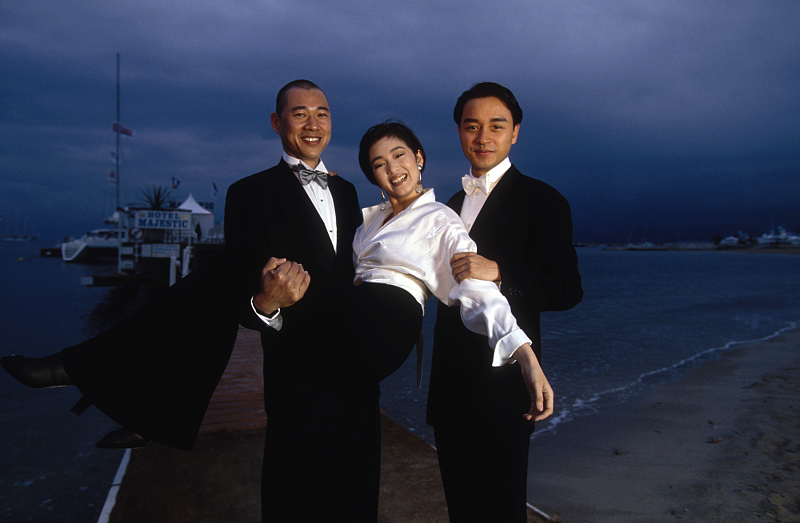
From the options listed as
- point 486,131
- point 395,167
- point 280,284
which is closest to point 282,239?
point 280,284

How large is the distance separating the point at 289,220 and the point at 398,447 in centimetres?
233

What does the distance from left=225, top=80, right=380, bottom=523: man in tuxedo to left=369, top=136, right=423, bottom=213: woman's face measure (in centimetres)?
37

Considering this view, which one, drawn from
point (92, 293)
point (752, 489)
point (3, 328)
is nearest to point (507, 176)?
point (752, 489)

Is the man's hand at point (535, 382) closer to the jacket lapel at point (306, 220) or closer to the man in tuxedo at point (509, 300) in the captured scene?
the man in tuxedo at point (509, 300)

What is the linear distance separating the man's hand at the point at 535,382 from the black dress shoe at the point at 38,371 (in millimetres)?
1662

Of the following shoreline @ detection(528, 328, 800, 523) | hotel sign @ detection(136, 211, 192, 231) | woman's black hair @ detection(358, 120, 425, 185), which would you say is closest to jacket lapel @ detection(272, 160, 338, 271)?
woman's black hair @ detection(358, 120, 425, 185)

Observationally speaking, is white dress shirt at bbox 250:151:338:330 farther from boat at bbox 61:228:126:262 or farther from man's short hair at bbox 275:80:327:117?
boat at bbox 61:228:126:262

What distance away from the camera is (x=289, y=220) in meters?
2.15

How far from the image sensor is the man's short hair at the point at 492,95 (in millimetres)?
1967

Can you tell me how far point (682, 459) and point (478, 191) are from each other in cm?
528

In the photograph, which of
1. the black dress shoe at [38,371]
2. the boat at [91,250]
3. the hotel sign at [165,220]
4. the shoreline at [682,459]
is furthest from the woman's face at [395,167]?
the boat at [91,250]

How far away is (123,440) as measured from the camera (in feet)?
6.24

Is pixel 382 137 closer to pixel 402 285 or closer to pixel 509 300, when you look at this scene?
pixel 402 285

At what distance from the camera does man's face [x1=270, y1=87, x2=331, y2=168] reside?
2.24 meters
